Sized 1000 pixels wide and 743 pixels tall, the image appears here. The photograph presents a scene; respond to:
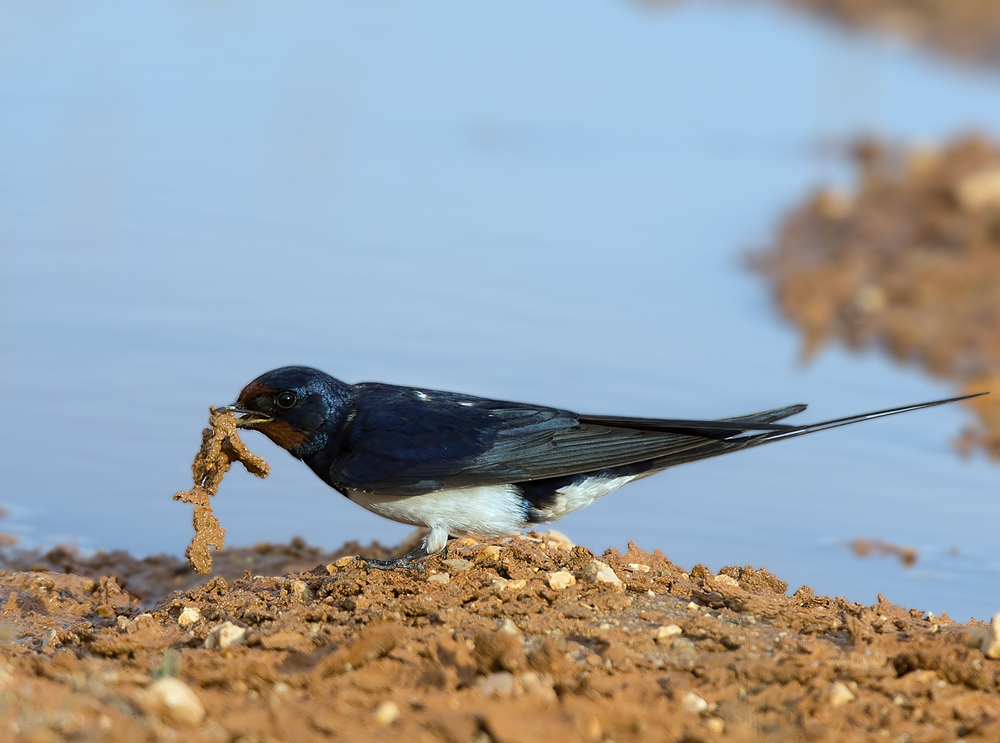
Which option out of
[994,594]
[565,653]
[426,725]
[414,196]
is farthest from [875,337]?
[426,725]

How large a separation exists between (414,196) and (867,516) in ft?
19.5

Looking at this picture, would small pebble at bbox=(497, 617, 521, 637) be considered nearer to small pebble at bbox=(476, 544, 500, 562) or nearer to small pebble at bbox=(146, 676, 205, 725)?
small pebble at bbox=(476, 544, 500, 562)

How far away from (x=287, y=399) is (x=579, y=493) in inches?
40.3

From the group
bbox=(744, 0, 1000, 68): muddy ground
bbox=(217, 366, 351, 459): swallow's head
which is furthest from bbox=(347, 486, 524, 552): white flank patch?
bbox=(744, 0, 1000, 68): muddy ground

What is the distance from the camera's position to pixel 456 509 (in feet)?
15.1

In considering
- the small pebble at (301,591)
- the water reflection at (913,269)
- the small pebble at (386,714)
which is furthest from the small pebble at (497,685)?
the water reflection at (913,269)

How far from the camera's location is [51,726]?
9.91ft

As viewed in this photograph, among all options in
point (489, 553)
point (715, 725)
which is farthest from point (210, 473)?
point (715, 725)

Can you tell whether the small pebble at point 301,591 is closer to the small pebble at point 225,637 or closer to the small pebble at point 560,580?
the small pebble at point 225,637

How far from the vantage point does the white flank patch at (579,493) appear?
4.70m

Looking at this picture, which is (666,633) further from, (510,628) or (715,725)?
(715,725)

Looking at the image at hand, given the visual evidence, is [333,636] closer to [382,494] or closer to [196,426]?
[382,494]

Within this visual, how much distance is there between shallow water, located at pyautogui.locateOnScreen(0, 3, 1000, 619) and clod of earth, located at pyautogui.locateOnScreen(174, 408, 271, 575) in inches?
59.7

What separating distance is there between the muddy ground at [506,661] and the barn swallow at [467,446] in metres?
0.17
